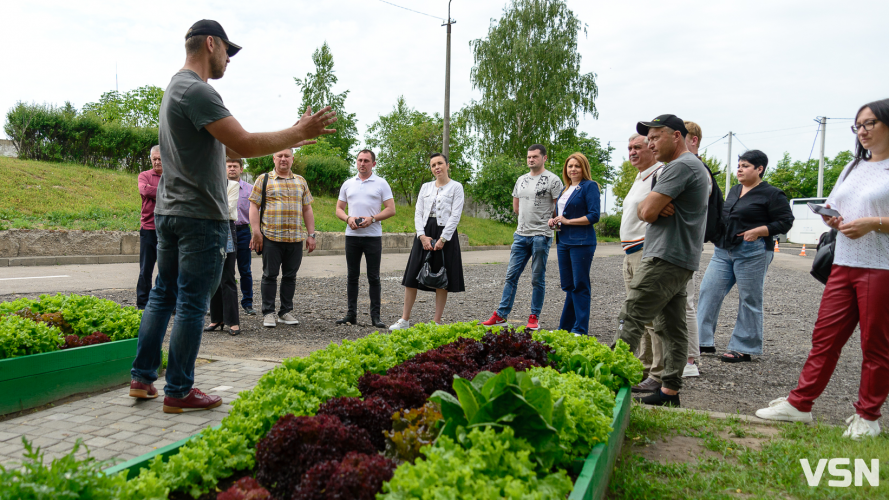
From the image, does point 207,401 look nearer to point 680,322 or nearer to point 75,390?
point 75,390

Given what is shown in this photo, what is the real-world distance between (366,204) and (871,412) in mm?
5331

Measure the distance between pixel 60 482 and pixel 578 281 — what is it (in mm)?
5136

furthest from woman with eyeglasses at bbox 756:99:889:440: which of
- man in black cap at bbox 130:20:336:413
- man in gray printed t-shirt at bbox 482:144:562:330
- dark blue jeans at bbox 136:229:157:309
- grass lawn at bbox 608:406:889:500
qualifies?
dark blue jeans at bbox 136:229:157:309

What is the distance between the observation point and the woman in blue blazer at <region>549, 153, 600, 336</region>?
6.11m

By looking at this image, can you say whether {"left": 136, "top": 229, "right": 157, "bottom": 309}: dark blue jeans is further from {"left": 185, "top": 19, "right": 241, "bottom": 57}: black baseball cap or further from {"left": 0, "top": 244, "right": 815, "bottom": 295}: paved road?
A: {"left": 185, "top": 19, "right": 241, "bottom": 57}: black baseball cap

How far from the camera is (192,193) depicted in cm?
354

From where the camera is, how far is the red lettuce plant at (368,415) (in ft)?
7.88

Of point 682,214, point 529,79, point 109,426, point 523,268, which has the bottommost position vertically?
point 109,426

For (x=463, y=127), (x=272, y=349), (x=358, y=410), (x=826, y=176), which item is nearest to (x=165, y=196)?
(x=358, y=410)

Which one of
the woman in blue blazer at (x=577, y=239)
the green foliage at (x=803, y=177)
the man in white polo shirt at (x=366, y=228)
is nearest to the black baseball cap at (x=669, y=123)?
the woman in blue blazer at (x=577, y=239)

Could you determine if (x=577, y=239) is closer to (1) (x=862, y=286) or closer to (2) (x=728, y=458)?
(1) (x=862, y=286)

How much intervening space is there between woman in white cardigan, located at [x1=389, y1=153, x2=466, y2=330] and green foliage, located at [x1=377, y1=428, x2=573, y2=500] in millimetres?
4587

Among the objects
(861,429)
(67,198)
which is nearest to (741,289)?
(861,429)

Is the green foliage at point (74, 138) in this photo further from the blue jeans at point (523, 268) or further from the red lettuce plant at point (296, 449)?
the red lettuce plant at point (296, 449)
